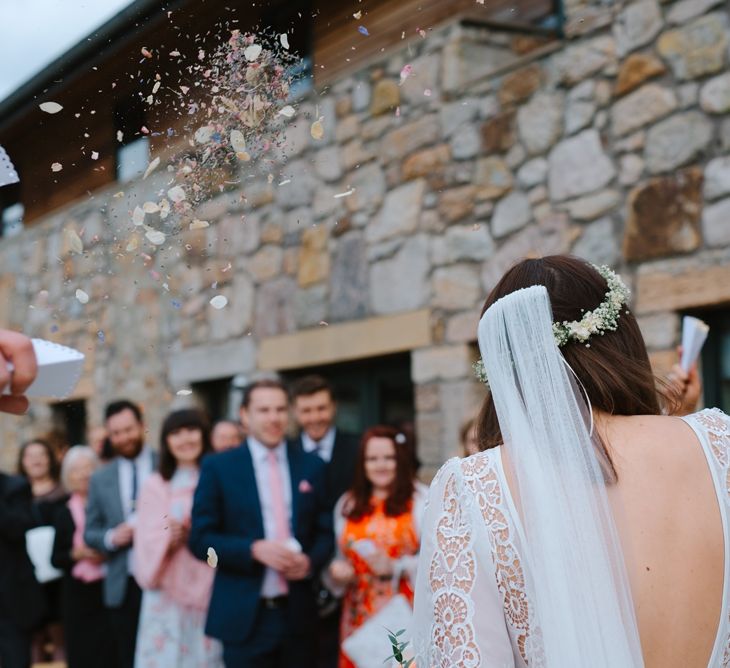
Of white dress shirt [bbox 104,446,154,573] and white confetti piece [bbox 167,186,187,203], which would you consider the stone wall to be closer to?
white confetti piece [bbox 167,186,187,203]

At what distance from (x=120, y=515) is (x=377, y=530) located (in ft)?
5.67

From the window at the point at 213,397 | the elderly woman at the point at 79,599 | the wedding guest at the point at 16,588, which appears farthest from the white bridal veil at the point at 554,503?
the window at the point at 213,397

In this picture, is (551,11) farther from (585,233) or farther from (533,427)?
(533,427)

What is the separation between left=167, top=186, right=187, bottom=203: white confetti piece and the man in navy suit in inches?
95.1

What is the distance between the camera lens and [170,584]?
549cm

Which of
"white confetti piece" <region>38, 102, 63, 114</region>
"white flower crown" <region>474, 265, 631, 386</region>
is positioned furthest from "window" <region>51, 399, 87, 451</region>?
"white flower crown" <region>474, 265, 631, 386</region>

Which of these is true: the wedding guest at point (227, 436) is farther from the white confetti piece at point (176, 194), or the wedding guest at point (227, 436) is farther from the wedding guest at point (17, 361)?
the wedding guest at point (17, 361)

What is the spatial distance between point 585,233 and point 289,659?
2.76 metres

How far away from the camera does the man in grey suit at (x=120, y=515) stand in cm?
591

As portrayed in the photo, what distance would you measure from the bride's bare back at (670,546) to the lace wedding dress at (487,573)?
0.02 metres

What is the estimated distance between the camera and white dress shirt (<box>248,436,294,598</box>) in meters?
4.98

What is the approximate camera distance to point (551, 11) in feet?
21.8

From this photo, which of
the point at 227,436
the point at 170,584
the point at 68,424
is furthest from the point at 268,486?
the point at 68,424

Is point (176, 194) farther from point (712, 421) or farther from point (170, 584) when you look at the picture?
point (170, 584)
